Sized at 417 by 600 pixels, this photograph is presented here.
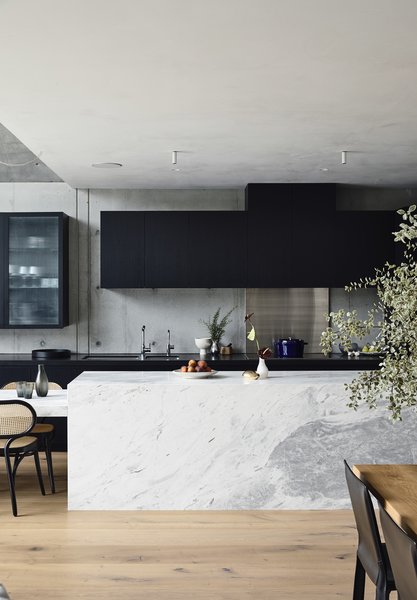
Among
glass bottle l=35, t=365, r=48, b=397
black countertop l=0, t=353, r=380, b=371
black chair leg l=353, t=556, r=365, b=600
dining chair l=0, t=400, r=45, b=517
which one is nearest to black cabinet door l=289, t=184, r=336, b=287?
black countertop l=0, t=353, r=380, b=371

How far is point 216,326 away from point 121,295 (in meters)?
1.10

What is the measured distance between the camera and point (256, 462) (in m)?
5.22

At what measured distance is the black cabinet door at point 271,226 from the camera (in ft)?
25.3

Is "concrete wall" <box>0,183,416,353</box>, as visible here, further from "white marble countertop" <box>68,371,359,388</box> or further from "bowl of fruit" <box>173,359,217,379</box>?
"bowl of fruit" <box>173,359,217,379</box>

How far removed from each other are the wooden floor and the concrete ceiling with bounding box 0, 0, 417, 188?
2687mm

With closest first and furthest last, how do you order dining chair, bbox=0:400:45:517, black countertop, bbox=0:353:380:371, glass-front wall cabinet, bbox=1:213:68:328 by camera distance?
dining chair, bbox=0:400:45:517, black countertop, bbox=0:353:380:371, glass-front wall cabinet, bbox=1:213:68:328

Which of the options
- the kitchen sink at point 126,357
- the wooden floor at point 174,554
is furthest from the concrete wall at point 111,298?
the wooden floor at point 174,554

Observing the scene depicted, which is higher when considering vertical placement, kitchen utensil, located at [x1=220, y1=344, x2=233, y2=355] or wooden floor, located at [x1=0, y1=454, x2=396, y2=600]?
kitchen utensil, located at [x1=220, y1=344, x2=233, y2=355]

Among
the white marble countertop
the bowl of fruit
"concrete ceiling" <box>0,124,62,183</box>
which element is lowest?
the white marble countertop

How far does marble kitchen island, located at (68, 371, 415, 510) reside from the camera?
520 centimetres

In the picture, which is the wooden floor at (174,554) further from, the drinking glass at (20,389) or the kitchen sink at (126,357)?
the kitchen sink at (126,357)

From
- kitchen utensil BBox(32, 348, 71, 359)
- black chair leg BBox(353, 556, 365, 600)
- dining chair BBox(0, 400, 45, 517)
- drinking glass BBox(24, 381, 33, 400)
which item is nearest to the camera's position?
black chair leg BBox(353, 556, 365, 600)

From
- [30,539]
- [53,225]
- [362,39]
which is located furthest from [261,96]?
[53,225]

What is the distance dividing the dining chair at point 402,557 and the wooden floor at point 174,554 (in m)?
1.59
